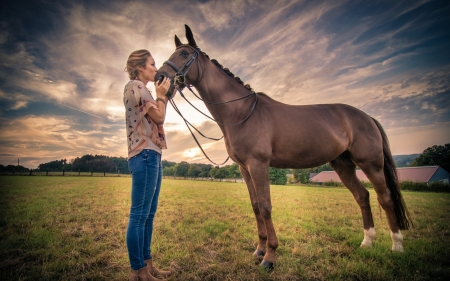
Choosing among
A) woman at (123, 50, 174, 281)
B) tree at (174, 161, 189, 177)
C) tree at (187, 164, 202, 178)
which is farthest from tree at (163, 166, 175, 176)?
woman at (123, 50, 174, 281)

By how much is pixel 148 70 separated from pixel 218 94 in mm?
1307

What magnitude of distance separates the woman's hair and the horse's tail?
525 cm

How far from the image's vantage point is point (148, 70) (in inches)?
106

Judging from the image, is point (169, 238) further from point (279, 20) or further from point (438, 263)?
point (279, 20)

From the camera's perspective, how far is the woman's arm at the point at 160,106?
7.72 ft

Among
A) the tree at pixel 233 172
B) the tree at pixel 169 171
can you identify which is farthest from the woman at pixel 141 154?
the tree at pixel 169 171

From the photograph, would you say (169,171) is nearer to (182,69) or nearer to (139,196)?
(182,69)

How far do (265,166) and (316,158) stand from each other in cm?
125

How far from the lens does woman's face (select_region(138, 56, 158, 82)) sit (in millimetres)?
2684

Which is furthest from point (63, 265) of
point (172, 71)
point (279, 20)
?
→ point (279, 20)

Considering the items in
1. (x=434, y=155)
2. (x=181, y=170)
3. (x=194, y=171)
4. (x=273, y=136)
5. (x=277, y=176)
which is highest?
(x=434, y=155)

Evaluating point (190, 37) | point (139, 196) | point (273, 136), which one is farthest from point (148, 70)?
point (273, 136)

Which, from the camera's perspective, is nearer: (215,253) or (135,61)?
(135,61)

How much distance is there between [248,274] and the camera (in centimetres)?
287
